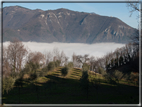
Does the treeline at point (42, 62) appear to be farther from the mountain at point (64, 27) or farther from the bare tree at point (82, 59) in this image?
the mountain at point (64, 27)

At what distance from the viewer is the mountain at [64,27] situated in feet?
314

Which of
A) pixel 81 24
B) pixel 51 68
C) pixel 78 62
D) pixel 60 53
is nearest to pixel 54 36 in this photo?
pixel 81 24

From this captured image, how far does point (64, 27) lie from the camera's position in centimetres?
11794

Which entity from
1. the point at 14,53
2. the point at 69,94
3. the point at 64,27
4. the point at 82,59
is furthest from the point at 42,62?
the point at 64,27

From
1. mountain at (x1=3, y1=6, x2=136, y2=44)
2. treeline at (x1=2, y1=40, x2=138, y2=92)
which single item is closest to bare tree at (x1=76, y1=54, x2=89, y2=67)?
treeline at (x1=2, y1=40, x2=138, y2=92)

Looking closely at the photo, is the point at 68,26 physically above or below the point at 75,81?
above

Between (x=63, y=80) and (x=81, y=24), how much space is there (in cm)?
8552

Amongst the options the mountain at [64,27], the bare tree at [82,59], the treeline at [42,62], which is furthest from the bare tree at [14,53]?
the mountain at [64,27]

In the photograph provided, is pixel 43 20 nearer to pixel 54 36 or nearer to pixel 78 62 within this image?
pixel 54 36

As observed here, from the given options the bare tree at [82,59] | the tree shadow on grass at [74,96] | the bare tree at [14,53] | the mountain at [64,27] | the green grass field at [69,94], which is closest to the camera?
the tree shadow on grass at [74,96]

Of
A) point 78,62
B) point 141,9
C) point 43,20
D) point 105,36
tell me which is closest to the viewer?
point 141,9

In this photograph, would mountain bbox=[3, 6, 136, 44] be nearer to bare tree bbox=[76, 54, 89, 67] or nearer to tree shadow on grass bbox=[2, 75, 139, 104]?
bare tree bbox=[76, 54, 89, 67]

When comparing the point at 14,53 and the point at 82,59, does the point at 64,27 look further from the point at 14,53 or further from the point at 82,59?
the point at 14,53

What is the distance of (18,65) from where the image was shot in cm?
3609
